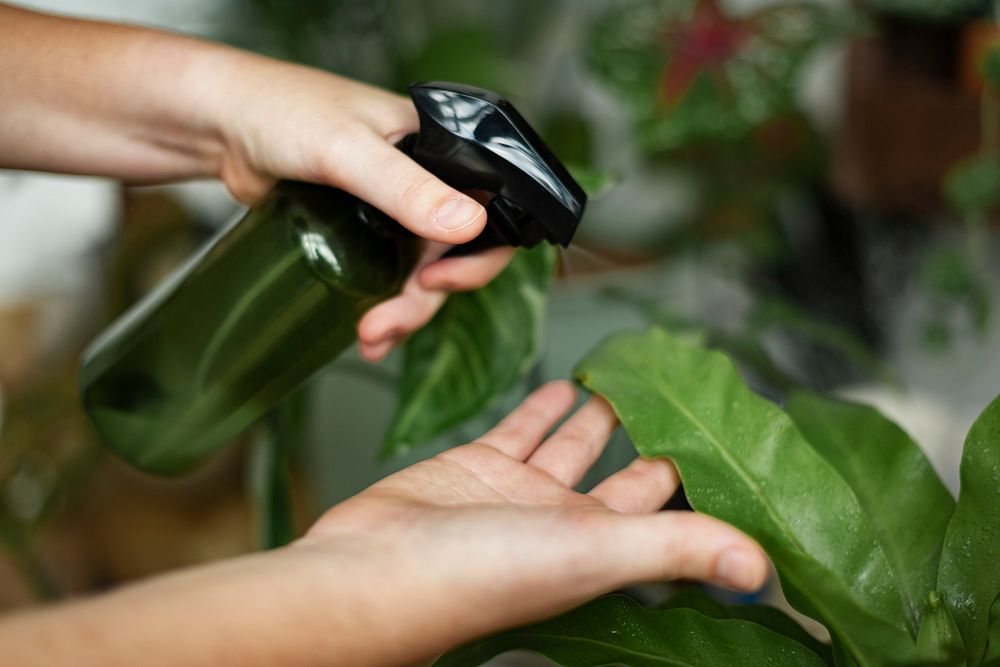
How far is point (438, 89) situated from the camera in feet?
1.81

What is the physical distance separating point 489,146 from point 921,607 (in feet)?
1.18

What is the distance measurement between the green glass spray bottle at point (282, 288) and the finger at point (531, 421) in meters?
0.11

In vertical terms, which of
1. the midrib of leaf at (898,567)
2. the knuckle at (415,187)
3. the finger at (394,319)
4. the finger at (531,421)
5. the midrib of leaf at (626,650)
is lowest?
the midrib of leaf at (626,650)

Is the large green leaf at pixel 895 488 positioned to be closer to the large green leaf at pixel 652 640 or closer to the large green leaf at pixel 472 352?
the large green leaf at pixel 652 640

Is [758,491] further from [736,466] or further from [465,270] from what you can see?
[465,270]

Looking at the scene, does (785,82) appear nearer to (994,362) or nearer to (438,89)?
(994,362)

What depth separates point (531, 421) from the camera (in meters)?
0.62

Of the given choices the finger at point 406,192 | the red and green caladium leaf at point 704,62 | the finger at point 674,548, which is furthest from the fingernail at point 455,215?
the red and green caladium leaf at point 704,62

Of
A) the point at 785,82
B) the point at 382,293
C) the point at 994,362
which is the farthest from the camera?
the point at 994,362

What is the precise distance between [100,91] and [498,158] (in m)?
0.37

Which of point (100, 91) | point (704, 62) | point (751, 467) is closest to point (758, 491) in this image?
point (751, 467)

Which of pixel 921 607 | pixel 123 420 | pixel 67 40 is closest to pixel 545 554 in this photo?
pixel 921 607

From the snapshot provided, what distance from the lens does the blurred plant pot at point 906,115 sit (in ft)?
3.64

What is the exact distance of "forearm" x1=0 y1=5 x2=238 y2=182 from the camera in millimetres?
710
